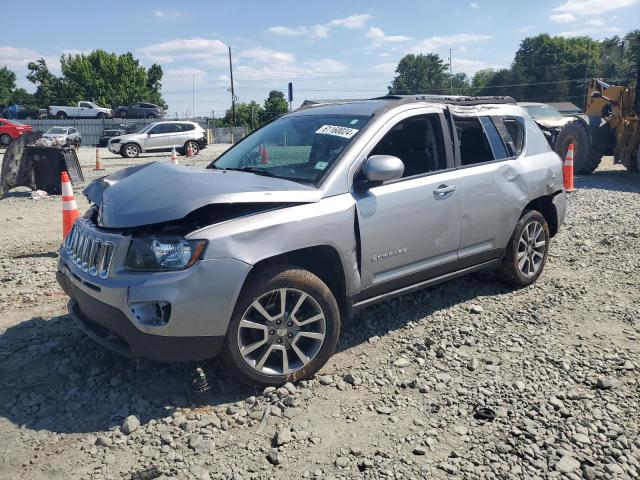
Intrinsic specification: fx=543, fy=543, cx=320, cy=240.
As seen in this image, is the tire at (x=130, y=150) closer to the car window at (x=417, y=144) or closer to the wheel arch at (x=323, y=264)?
the car window at (x=417, y=144)

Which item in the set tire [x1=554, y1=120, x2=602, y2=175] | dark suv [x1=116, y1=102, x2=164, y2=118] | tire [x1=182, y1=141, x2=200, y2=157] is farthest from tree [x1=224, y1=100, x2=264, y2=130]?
tire [x1=554, y1=120, x2=602, y2=175]

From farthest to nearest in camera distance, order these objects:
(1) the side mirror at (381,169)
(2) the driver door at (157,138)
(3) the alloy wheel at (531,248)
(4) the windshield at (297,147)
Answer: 1. (2) the driver door at (157,138)
2. (3) the alloy wheel at (531,248)
3. (4) the windshield at (297,147)
4. (1) the side mirror at (381,169)

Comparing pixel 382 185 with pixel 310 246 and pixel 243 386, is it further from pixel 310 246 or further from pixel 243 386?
pixel 243 386

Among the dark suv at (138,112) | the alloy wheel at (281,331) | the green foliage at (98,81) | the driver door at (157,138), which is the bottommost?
the alloy wheel at (281,331)

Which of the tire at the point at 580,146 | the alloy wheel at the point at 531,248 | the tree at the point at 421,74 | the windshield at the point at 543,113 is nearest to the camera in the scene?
the alloy wheel at the point at 531,248

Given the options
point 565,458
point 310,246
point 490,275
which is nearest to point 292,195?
point 310,246

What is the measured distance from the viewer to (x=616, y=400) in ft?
10.7

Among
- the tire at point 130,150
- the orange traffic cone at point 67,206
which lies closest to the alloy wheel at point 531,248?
the orange traffic cone at point 67,206

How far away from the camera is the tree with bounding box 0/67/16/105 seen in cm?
8312

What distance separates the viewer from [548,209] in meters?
5.40

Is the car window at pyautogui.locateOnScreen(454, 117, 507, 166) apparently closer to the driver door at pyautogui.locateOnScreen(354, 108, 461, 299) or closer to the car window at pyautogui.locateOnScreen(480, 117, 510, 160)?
the car window at pyautogui.locateOnScreen(480, 117, 510, 160)

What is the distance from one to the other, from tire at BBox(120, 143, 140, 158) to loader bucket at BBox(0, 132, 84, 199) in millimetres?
13372

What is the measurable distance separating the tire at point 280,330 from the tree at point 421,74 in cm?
10615

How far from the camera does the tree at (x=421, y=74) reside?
→ 105938 millimetres
